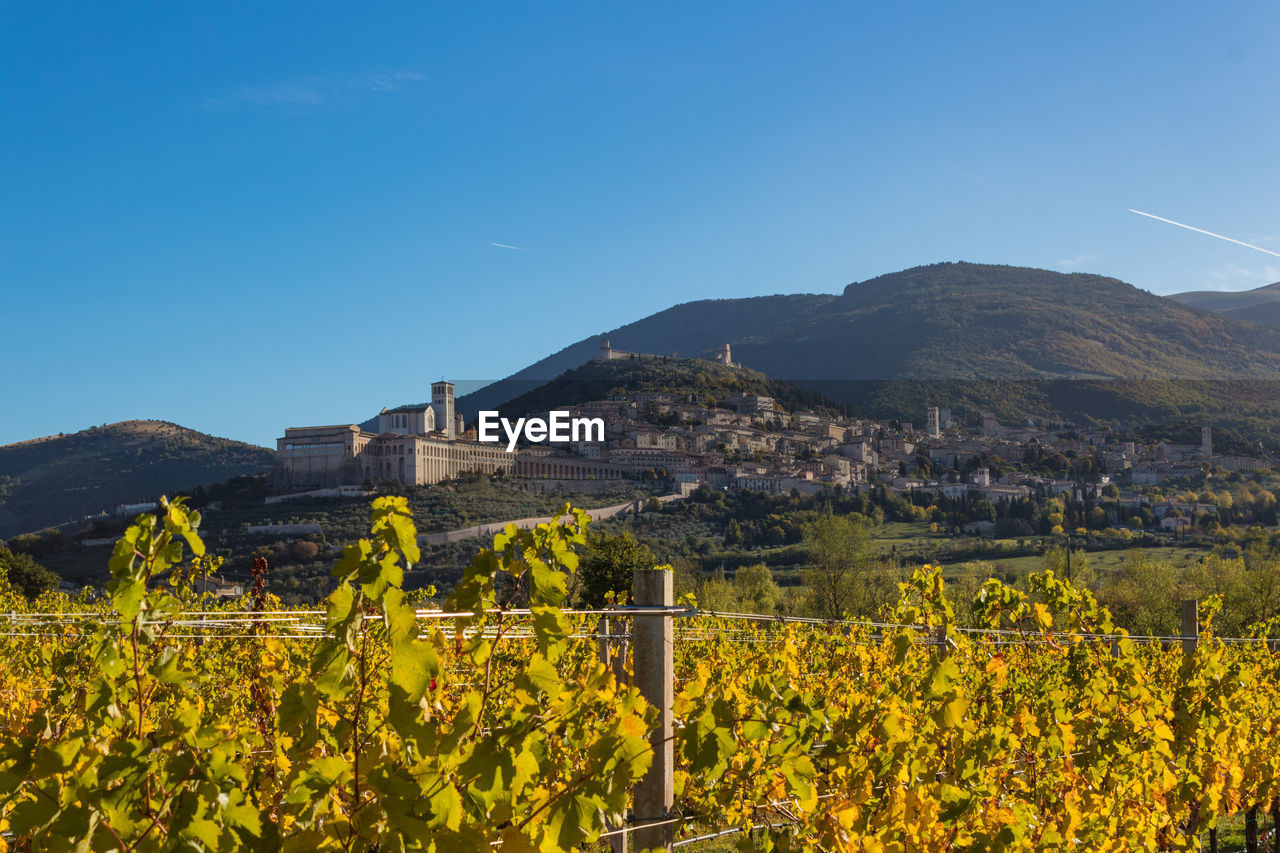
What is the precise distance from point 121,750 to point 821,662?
6.77m

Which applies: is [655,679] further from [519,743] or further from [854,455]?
[854,455]

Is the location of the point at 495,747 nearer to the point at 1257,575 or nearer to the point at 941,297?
the point at 1257,575

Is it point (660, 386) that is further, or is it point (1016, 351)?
point (1016, 351)

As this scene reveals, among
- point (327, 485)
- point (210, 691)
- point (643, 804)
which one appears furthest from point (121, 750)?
point (327, 485)

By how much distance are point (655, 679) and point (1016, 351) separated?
101909mm

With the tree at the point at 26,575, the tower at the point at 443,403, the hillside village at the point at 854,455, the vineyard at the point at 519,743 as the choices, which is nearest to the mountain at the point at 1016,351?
the hillside village at the point at 854,455

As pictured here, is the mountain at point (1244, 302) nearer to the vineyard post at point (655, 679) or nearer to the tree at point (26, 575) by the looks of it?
the tree at point (26, 575)

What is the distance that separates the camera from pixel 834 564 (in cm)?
3253

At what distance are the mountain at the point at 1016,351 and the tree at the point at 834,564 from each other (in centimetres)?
5197

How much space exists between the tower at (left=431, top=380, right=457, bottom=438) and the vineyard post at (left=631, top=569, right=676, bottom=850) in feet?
306

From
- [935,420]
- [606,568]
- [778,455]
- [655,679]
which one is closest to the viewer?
[655,679]

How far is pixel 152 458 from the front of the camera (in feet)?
272

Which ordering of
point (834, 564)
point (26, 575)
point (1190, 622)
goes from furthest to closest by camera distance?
point (834, 564)
point (26, 575)
point (1190, 622)

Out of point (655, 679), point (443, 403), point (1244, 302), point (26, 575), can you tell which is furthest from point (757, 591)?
point (1244, 302)
